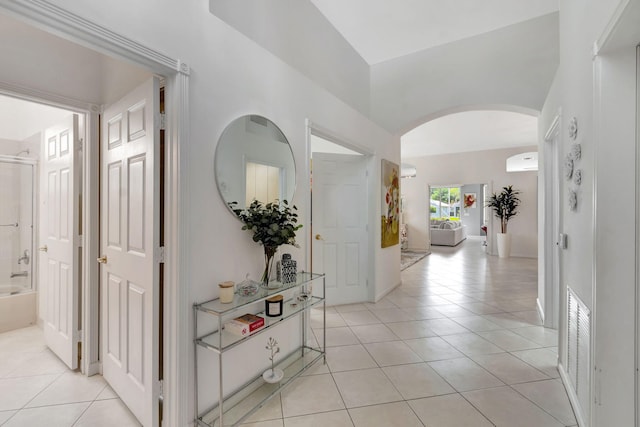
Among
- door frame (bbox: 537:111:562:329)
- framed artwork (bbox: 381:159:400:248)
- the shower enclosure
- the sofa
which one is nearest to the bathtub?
the shower enclosure

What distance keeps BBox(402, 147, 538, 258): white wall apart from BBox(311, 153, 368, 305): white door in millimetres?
5557

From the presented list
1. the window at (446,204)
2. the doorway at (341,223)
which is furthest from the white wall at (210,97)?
the window at (446,204)

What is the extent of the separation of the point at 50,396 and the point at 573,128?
4.06m

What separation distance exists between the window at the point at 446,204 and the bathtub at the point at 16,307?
45.3ft

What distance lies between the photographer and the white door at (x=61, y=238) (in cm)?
230

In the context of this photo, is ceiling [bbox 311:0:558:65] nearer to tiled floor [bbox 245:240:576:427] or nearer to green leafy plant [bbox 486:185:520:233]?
tiled floor [bbox 245:240:576:427]

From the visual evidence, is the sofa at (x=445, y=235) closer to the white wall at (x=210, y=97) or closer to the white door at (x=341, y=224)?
the white door at (x=341, y=224)

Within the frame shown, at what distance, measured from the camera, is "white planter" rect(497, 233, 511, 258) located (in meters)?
7.71

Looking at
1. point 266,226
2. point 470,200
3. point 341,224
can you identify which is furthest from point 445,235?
point 266,226

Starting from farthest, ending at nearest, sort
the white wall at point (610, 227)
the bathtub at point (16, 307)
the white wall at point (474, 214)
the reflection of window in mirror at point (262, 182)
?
the white wall at point (474, 214) < the bathtub at point (16, 307) < the reflection of window in mirror at point (262, 182) < the white wall at point (610, 227)

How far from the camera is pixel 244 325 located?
1.78 metres

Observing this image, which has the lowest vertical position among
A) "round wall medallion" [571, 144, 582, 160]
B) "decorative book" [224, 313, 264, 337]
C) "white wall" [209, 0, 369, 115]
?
"decorative book" [224, 313, 264, 337]

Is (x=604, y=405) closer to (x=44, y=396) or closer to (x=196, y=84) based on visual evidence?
(x=196, y=84)

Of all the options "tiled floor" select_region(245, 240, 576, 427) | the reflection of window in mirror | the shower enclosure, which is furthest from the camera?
the shower enclosure
